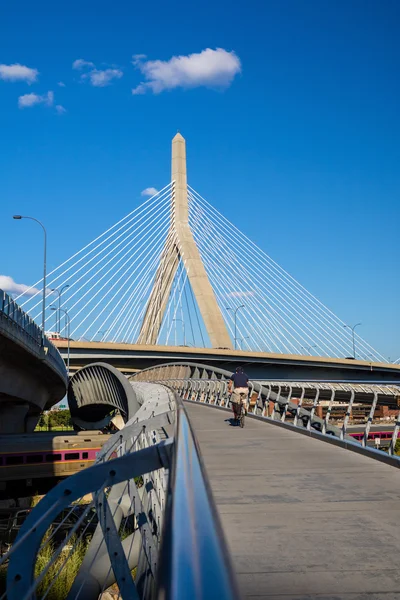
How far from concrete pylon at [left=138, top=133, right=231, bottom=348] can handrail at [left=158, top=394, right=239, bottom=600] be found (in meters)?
51.6

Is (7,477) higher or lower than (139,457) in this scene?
lower

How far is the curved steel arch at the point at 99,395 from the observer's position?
34.6 metres

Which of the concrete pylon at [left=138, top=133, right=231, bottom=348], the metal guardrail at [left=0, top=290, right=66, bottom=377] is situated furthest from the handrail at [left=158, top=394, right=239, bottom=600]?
the concrete pylon at [left=138, top=133, right=231, bottom=348]

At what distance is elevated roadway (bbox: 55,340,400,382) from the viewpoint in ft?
195

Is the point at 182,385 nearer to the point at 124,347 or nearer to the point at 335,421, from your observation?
the point at 335,421

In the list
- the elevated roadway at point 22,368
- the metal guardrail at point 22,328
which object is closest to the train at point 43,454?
the elevated roadway at point 22,368

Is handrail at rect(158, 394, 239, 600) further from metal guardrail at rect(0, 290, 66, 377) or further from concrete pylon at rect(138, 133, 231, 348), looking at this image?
concrete pylon at rect(138, 133, 231, 348)

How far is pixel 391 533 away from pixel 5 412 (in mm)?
35914

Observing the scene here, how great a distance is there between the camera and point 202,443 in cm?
1196

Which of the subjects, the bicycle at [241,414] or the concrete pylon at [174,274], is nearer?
the bicycle at [241,414]

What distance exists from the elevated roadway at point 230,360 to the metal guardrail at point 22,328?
2484 centimetres

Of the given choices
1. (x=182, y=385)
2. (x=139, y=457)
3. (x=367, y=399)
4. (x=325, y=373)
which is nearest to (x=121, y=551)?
(x=139, y=457)

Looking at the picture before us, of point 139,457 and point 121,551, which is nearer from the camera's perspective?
point 139,457

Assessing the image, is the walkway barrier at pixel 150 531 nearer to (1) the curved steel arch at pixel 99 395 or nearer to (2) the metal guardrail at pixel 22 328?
(2) the metal guardrail at pixel 22 328
